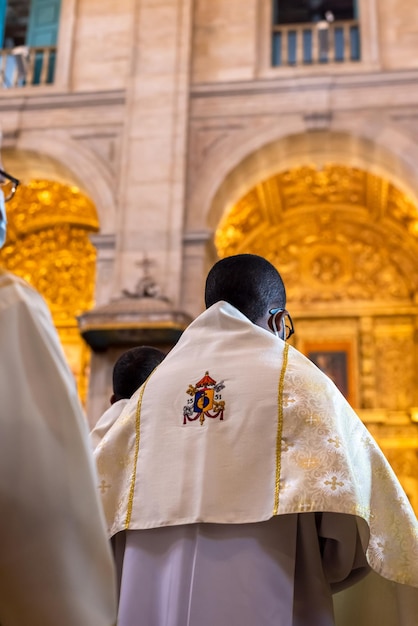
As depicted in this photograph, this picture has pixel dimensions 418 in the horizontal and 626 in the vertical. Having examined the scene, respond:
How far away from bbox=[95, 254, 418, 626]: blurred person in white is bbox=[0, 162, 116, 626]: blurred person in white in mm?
878

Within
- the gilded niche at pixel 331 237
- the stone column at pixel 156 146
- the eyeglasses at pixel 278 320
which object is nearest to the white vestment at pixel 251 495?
the eyeglasses at pixel 278 320

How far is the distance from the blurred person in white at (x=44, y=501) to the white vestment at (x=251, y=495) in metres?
0.87

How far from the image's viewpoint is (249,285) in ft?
8.86

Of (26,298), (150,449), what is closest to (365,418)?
(150,449)

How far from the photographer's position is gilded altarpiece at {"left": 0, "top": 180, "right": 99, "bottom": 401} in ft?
46.3

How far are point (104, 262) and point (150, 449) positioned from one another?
7.75m

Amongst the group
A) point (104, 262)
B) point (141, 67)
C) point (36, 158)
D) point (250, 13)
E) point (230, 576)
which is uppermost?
point (250, 13)

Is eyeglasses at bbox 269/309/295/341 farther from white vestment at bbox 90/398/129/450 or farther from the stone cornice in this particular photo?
the stone cornice

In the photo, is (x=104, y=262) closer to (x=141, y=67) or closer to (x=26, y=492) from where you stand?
(x=141, y=67)

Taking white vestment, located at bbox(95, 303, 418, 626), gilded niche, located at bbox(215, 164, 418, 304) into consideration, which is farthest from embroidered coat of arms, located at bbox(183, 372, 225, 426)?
gilded niche, located at bbox(215, 164, 418, 304)

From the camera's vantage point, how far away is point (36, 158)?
11.3 meters

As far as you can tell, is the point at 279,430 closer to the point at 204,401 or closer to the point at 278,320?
the point at 204,401

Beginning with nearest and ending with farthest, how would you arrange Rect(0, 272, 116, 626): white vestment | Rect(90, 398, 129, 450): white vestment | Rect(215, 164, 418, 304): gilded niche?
Rect(0, 272, 116, 626): white vestment, Rect(90, 398, 129, 450): white vestment, Rect(215, 164, 418, 304): gilded niche

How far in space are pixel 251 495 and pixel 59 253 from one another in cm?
1270
